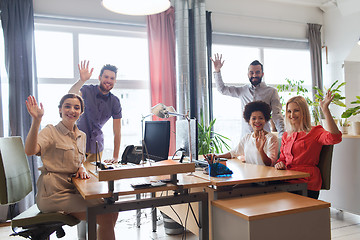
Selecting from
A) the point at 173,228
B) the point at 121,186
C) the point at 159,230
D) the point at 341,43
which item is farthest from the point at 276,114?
the point at 341,43

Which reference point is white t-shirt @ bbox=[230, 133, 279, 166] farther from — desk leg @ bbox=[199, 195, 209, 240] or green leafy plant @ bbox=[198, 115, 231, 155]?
green leafy plant @ bbox=[198, 115, 231, 155]

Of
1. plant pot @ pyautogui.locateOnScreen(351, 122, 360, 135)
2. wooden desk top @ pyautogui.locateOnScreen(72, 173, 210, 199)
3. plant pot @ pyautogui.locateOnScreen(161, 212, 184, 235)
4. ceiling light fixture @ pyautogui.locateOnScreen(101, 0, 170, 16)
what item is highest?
ceiling light fixture @ pyautogui.locateOnScreen(101, 0, 170, 16)

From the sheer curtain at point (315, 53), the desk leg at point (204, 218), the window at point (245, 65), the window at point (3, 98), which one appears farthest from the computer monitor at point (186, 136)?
the sheer curtain at point (315, 53)

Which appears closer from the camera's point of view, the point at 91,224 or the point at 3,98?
the point at 91,224

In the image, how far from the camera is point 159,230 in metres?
3.20

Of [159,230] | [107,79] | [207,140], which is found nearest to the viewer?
[107,79]

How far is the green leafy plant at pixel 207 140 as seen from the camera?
4234mm

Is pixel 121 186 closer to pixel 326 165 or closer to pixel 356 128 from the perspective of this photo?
pixel 326 165

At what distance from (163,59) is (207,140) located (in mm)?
1281

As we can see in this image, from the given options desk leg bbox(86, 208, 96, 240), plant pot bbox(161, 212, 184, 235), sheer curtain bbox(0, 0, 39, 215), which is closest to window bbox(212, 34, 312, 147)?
plant pot bbox(161, 212, 184, 235)

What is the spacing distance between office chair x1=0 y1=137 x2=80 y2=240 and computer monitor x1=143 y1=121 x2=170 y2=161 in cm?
67

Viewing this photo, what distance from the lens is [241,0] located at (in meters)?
5.11

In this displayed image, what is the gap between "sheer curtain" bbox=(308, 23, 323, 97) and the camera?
5.54 m

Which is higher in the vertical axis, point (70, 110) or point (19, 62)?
point (19, 62)
